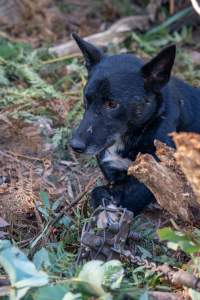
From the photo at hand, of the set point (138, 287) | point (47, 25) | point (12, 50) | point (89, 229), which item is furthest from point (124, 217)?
point (47, 25)

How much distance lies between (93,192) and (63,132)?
103 cm

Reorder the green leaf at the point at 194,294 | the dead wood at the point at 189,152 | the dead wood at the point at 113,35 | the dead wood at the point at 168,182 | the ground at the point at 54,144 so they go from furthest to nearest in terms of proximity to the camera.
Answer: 1. the dead wood at the point at 113,35
2. the ground at the point at 54,144
3. the dead wood at the point at 168,182
4. the green leaf at the point at 194,294
5. the dead wood at the point at 189,152

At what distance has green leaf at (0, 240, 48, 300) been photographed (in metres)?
2.75

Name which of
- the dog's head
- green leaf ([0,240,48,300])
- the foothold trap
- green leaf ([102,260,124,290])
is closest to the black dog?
the dog's head

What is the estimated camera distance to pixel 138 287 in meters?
3.13

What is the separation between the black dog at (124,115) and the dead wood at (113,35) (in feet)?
6.49

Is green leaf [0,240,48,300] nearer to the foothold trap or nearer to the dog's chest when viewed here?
the foothold trap

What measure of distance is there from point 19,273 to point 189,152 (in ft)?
2.68

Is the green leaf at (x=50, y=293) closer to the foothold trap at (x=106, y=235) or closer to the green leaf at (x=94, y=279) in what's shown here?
the green leaf at (x=94, y=279)

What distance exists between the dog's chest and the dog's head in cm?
15

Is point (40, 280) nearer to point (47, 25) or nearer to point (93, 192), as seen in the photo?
point (93, 192)

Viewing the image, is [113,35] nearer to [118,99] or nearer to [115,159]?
[115,159]

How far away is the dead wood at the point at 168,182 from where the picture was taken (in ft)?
10.8

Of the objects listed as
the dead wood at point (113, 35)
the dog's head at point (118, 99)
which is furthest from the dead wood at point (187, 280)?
the dead wood at point (113, 35)
